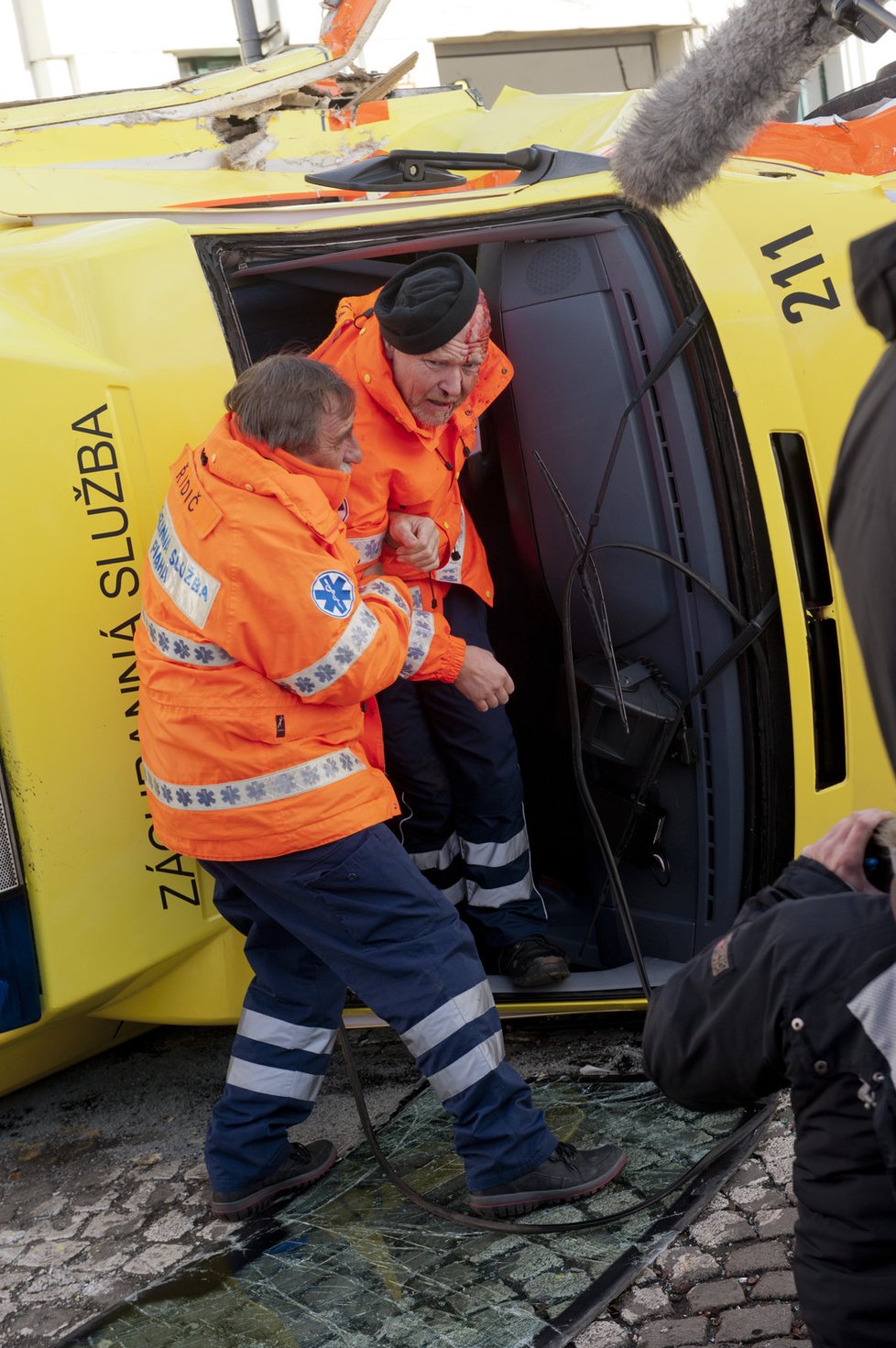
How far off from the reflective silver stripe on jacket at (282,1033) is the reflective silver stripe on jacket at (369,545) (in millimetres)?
988

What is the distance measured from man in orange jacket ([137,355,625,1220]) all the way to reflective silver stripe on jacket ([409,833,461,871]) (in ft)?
2.54

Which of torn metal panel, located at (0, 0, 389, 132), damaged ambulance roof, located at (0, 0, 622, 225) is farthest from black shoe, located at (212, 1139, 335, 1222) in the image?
torn metal panel, located at (0, 0, 389, 132)

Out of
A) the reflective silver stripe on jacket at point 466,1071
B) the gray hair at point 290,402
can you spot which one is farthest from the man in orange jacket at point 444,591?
the reflective silver stripe on jacket at point 466,1071

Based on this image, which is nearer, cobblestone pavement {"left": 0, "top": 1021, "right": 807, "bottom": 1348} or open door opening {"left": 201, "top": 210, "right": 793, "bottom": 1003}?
cobblestone pavement {"left": 0, "top": 1021, "right": 807, "bottom": 1348}

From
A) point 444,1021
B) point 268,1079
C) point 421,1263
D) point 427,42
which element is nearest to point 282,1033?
point 268,1079

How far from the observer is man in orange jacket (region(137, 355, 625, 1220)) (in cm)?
250

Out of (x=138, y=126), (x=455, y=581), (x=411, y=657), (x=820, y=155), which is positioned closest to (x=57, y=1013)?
(x=411, y=657)

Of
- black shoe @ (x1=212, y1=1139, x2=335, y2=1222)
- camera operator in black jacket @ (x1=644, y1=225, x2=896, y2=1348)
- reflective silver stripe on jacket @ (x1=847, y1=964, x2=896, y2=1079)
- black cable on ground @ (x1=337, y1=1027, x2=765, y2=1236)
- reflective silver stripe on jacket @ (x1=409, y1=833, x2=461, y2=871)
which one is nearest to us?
camera operator in black jacket @ (x1=644, y1=225, x2=896, y2=1348)

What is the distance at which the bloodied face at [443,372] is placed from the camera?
3.10 metres

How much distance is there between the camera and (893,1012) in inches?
54.1

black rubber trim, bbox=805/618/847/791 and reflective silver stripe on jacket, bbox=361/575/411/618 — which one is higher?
reflective silver stripe on jacket, bbox=361/575/411/618

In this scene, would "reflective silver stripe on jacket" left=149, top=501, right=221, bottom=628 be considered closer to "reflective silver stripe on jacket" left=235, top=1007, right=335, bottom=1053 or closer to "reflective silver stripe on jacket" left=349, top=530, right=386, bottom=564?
"reflective silver stripe on jacket" left=349, top=530, right=386, bottom=564

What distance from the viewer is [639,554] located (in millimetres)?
3264

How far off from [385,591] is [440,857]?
1.03m
